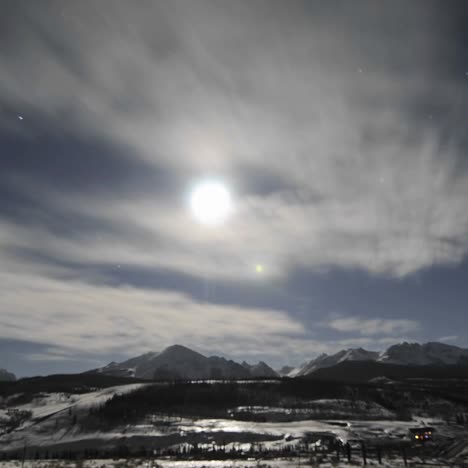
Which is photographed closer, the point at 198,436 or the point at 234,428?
the point at 198,436

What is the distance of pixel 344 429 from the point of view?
350 ft

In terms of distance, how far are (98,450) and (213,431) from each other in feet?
91.3

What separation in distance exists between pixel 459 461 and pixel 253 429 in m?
63.3

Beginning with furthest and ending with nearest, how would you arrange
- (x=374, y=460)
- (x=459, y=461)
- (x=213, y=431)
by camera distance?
(x=213, y=431) < (x=374, y=460) < (x=459, y=461)

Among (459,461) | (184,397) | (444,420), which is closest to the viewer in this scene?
(459,461)

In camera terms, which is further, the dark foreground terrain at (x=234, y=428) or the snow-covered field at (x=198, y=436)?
the snow-covered field at (x=198, y=436)

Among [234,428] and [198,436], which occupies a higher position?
[234,428]

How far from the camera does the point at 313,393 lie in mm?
198750

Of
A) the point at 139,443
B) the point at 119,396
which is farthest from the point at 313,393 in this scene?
the point at 139,443

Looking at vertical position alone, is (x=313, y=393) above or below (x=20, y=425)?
above

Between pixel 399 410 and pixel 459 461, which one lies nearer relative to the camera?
pixel 459 461

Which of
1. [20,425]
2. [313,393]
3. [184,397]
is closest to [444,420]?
[313,393]

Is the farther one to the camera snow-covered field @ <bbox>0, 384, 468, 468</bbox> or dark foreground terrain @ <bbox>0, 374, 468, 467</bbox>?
snow-covered field @ <bbox>0, 384, 468, 468</bbox>

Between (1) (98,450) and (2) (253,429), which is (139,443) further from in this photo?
(2) (253,429)
